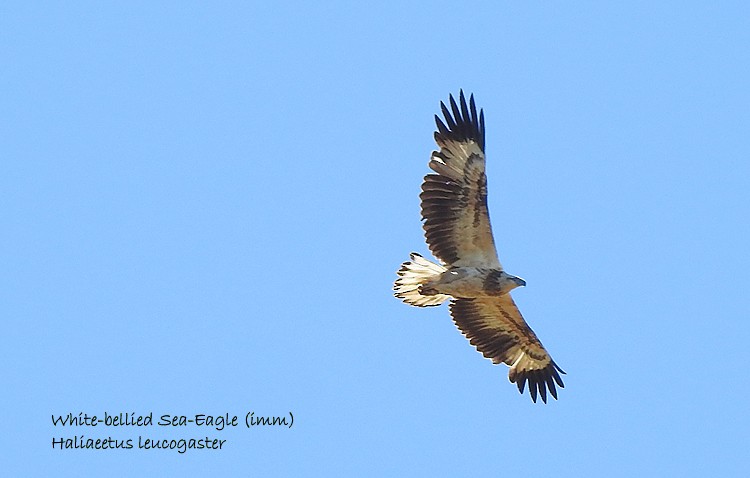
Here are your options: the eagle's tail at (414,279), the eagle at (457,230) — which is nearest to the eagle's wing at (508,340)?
the eagle at (457,230)

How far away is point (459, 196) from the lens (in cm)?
1373

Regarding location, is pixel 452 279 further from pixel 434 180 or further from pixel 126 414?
pixel 126 414

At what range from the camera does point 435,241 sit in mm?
13859

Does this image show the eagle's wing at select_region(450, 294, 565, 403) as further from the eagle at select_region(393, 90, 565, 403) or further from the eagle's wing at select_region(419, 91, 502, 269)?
the eagle's wing at select_region(419, 91, 502, 269)

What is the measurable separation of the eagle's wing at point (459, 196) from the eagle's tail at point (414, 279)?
260 mm

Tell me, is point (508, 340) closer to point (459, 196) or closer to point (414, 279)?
point (414, 279)

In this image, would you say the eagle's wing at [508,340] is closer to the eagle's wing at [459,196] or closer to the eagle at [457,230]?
the eagle at [457,230]

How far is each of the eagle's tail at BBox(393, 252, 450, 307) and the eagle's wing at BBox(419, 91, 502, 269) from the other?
26 centimetres

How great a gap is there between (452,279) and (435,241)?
46 cm

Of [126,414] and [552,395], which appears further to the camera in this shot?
[552,395]

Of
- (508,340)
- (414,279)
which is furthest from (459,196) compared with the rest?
(508,340)

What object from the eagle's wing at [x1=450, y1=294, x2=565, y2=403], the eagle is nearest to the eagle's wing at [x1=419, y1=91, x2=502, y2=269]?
the eagle

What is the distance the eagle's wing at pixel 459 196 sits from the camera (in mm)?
13719

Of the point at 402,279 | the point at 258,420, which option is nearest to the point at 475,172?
the point at 402,279
